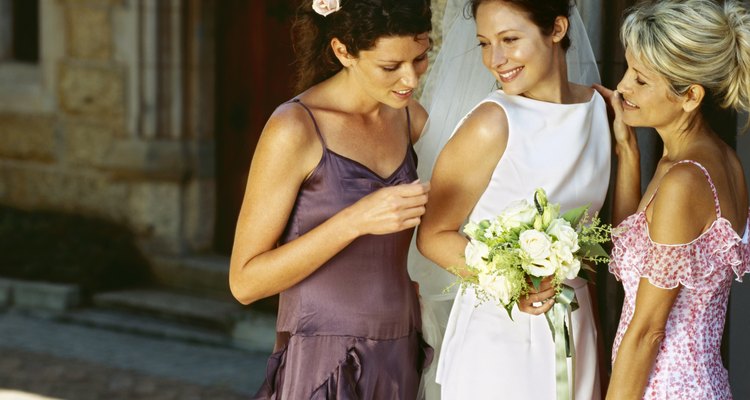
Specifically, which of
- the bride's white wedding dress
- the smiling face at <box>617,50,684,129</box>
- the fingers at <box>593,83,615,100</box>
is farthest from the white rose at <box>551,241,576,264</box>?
the fingers at <box>593,83,615,100</box>

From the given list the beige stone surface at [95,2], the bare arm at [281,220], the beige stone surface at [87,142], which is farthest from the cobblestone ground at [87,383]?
the bare arm at [281,220]

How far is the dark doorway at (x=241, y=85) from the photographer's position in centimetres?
849

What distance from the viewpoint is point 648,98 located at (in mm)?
2969

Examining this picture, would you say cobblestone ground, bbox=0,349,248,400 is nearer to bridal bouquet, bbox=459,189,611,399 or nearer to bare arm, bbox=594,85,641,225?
bare arm, bbox=594,85,641,225

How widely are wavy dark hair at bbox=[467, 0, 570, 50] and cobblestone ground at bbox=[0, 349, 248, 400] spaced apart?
3860 millimetres

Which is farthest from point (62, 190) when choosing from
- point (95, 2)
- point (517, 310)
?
point (517, 310)

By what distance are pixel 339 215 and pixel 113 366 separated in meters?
4.45

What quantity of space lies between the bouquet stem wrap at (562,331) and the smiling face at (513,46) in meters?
0.54

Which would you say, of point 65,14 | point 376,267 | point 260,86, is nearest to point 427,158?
point 376,267

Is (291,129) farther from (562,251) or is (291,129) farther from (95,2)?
(95,2)

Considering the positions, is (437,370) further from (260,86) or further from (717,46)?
(260,86)

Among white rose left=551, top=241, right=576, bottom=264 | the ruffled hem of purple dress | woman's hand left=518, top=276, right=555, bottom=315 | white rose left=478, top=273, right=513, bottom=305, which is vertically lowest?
the ruffled hem of purple dress

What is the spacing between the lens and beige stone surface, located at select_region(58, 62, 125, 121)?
8.76 metres

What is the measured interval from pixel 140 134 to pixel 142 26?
29.8 inches
